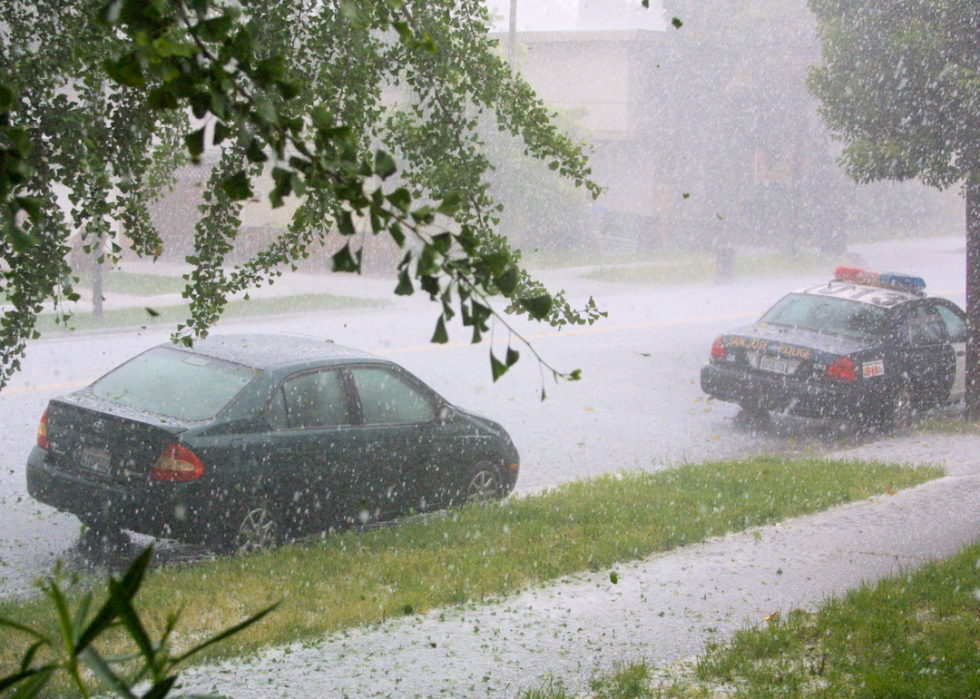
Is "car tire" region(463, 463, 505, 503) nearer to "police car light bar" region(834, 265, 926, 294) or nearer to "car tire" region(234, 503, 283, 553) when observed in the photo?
"car tire" region(234, 503, 283, 553)

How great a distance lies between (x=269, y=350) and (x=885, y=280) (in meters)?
8.32

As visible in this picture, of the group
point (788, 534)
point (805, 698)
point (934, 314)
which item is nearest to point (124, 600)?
point (805, 698)

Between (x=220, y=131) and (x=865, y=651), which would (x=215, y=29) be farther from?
(x=865, y=651)

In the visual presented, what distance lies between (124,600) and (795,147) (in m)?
39.9

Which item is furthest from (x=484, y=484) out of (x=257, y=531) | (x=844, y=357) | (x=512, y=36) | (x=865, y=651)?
(x=512, y=36)

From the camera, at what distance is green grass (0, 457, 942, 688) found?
5.88 m

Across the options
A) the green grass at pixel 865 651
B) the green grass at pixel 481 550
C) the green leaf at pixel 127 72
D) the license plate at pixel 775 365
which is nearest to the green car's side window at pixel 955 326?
the license plate at pixel 775 365

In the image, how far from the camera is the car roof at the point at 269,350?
8.09 metres

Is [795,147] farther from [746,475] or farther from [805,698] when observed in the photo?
[805,698]

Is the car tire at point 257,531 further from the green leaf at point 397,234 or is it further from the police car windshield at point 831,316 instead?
the police car windshield at point 831,316

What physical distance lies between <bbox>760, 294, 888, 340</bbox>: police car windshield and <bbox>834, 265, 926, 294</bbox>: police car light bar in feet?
2.06

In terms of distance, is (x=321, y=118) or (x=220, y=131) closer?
(x=321, y=118)

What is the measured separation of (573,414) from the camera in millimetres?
→ 12984

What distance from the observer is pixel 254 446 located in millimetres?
7426
